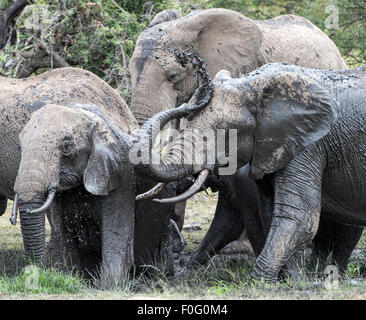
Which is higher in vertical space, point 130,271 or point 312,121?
point 312,121

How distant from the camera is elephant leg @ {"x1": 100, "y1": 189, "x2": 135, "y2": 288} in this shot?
7.47 meters

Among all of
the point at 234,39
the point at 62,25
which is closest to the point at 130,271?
the point at 234,39

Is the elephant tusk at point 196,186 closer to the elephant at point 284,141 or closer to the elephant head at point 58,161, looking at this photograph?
the elephant at point 284,141

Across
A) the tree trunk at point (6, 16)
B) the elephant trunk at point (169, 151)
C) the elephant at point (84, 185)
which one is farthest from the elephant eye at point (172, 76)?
the tree trunk at point (6, 16)

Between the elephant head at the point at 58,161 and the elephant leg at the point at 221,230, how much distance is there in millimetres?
1766

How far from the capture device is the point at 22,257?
8.89 m

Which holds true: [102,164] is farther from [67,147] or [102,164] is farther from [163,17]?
[163,17]

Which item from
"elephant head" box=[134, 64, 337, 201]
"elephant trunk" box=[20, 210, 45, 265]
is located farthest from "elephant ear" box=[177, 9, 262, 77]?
"elephant trunk" box=[20, 210, 45, 265]

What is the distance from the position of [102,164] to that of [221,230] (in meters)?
2.06

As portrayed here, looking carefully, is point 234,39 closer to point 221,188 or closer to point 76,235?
point 221,188

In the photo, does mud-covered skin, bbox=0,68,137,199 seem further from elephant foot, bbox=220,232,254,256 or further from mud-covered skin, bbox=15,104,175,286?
elephant foot, bbox=220,232,254,256

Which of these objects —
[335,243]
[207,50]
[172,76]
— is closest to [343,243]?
[335,243]
